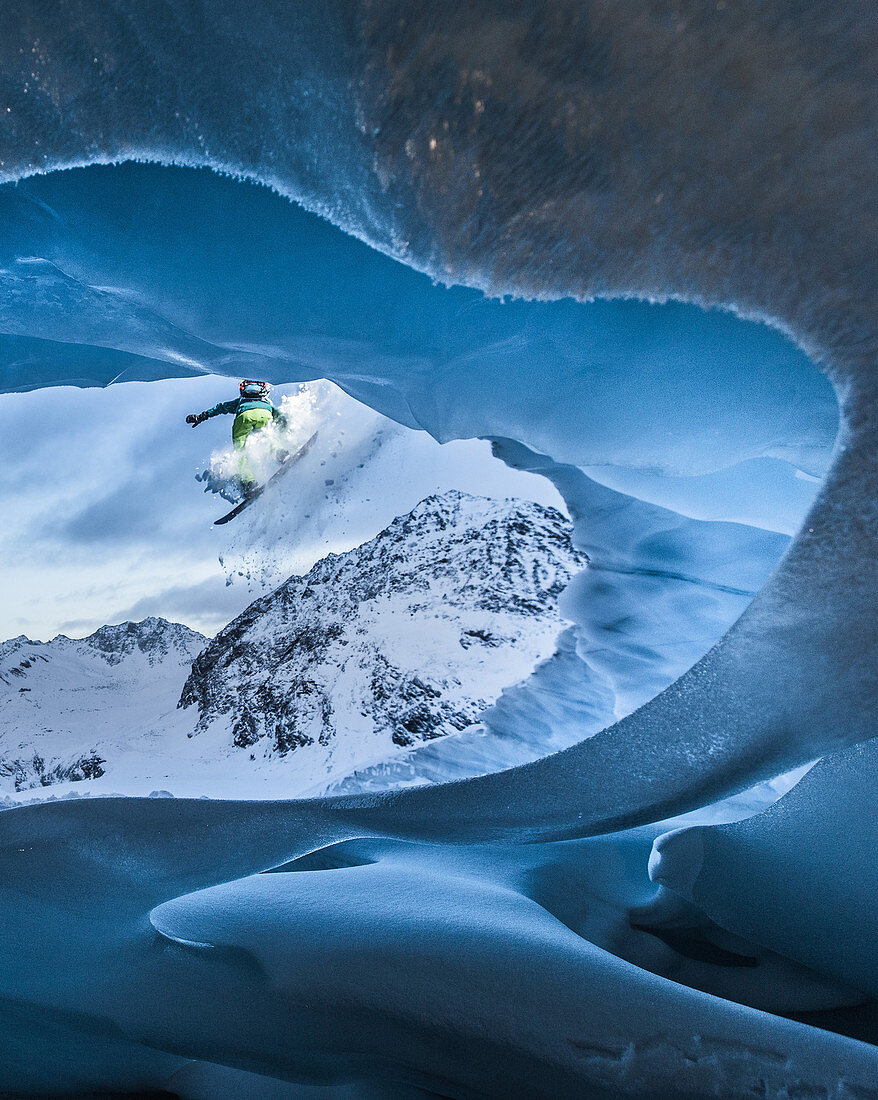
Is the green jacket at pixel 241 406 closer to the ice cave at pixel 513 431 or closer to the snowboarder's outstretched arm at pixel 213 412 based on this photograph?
the snowboarder's outstretched arm at pixel 213 412

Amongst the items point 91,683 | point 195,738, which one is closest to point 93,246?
point 195,738

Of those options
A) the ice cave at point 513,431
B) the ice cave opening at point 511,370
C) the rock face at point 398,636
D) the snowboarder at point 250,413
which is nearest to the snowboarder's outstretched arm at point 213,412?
the snowboarder at point 250,413

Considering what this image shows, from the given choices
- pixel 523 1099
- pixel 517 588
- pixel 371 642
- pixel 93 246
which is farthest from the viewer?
pixel 371 642

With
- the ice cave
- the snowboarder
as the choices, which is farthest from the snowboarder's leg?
the ice cave

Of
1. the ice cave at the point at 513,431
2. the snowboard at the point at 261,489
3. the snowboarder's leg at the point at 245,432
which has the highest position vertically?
the snowboarder's leg at the point at 245,432

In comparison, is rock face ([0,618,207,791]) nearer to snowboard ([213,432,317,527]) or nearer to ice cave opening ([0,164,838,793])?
snowboard ([213,432,317,527])

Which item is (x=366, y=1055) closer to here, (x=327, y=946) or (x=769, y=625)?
(x=327, y=946)
